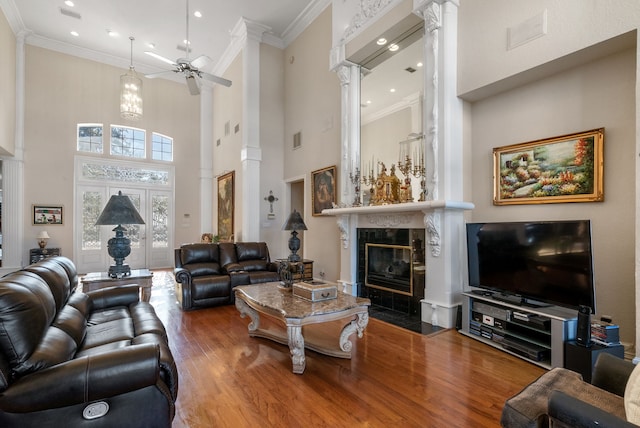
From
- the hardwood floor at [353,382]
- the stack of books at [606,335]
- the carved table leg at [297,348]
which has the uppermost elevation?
the stack of books at [606,335]

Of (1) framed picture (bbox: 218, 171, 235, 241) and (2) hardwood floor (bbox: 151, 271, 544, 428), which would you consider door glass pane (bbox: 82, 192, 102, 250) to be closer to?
(1) framed picture (bbox: 218, 171, 235, 241)

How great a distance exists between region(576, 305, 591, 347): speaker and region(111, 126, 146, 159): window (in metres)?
10.1

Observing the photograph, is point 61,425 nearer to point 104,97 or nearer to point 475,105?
point 475,105

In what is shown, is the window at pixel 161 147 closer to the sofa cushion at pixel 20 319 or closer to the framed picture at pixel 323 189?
the framed picture at pixel 323 189

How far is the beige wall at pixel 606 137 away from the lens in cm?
289

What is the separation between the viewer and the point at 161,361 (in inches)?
71.1

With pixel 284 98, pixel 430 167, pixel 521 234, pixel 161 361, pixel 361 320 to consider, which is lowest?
pixel 361 320

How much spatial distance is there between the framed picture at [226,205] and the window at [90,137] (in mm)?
3251

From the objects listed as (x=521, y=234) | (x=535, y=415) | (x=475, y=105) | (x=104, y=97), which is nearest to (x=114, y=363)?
(x=535, y=415)

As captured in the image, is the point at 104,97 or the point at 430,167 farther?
the point at 104,97

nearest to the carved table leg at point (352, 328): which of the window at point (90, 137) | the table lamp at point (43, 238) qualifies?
the table lamp at point (43, 238)

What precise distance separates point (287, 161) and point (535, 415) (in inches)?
268

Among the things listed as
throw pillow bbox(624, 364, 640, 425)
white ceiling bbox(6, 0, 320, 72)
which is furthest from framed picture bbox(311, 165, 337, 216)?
throw pillow bbox(624, 364, 640, 425)

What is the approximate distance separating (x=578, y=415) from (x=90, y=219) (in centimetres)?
1011
